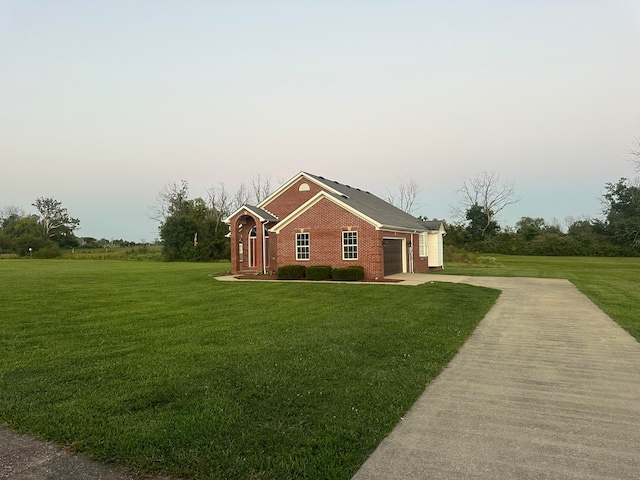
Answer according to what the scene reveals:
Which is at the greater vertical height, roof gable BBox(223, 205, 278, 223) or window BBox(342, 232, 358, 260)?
roof gable BBox(223, 205, 278, 223)

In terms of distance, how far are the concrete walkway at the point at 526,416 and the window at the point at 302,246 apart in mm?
14461

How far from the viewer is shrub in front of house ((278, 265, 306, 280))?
21.5 metres

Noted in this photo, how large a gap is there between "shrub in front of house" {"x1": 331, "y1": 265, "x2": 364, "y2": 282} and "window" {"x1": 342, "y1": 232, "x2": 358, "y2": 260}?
1.05m

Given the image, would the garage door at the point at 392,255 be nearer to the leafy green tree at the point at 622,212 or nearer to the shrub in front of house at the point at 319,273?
the shrub in front of house at the point at 319,273

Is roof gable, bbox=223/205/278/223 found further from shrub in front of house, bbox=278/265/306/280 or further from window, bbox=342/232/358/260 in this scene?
window, bbox=342/232/358/260

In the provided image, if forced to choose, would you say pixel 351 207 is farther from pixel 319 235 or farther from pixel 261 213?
pixel 261 213

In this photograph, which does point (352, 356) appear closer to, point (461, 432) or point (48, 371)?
point (461, 432)

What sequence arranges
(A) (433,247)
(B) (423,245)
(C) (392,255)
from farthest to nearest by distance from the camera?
(A) (433,247) → (B) (423,245) → (C) (392,255)

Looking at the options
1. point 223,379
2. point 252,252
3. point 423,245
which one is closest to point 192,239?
point 252,252

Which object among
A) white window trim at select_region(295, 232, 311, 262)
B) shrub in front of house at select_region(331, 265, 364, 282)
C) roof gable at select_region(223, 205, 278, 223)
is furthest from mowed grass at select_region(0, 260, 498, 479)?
roof gable at select_region(223, 205, 278, 223)

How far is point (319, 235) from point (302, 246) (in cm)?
114

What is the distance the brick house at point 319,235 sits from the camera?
836 inches

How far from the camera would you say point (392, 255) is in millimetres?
23578

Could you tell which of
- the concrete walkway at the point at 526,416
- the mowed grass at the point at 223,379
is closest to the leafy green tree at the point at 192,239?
the mowed grass at the point at 223,379
